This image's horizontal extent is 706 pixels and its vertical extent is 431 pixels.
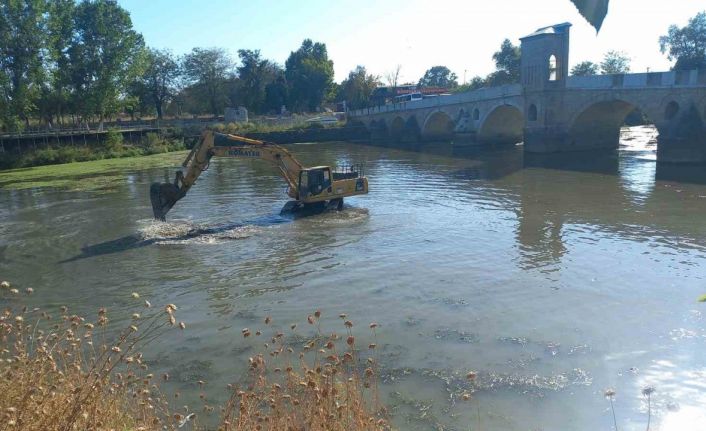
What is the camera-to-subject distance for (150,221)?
22219 millimetres

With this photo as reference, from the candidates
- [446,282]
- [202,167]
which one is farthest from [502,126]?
[446,282]

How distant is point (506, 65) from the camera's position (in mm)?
96688

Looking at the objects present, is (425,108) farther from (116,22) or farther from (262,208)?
(262,208)

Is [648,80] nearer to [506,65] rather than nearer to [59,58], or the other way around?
[59,58]

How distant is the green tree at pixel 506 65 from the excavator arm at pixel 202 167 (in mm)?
80578

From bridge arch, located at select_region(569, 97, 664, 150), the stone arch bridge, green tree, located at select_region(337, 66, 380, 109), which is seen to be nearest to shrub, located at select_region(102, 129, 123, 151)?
the stone arch bridge

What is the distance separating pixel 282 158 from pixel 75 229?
834 centimetres

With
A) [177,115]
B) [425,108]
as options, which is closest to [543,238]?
[425,108]

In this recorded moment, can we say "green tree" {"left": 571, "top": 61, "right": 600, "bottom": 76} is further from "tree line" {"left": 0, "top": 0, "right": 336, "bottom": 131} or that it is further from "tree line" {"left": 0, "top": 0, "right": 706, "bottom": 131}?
"tree line" {"left": 0, "top": 0, "right": 336, "bottom": 131}

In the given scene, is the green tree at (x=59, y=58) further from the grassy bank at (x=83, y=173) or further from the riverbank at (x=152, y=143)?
the grassy bank at (x=83, y=173)

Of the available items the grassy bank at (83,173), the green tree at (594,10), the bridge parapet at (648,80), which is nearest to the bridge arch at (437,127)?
the bridge parapet at (648,80)

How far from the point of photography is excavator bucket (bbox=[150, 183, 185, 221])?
19031mm

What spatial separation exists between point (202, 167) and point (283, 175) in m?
3.08

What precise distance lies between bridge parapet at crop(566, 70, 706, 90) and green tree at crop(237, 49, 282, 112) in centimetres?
6197
